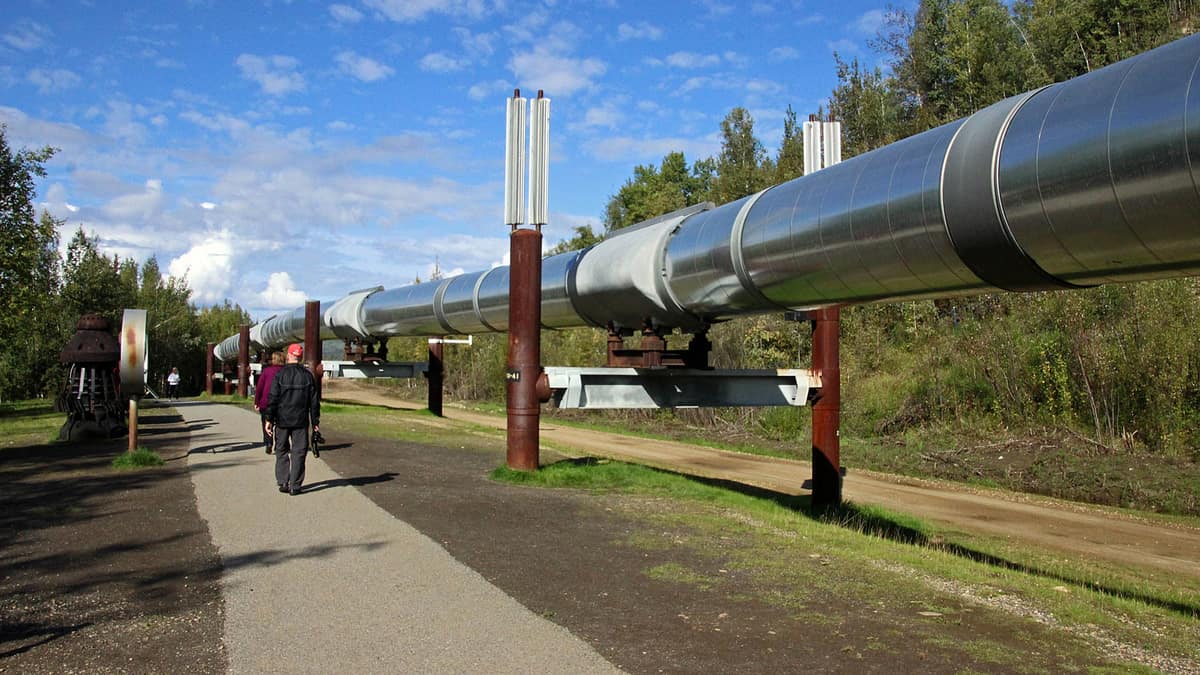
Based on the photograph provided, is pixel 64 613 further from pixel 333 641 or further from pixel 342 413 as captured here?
pixel 342 413

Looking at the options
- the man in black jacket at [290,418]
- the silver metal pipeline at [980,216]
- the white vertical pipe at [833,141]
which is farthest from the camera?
the white vertical pipe at [833,141]

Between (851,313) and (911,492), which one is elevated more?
(851,313)

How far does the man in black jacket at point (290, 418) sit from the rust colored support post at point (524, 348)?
8.06ft

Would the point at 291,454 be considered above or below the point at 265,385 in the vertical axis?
below

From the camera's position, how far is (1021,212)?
Result: 527 cm

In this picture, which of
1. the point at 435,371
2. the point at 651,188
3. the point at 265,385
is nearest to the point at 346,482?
the point at 265,385

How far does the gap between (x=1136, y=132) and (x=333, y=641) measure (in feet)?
16.0

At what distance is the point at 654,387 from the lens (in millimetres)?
10898

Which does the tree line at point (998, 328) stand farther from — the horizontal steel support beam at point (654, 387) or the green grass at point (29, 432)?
the green grass at point (29, 432)

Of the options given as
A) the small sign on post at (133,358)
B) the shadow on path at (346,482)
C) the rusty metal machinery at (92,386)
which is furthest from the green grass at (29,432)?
the shadow on path at (346,482)

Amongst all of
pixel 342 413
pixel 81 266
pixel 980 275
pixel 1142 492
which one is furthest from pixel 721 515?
pixel 81 266

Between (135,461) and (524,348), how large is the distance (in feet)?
17.5

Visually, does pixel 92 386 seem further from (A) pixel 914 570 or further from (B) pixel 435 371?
(A) pixel 914 570

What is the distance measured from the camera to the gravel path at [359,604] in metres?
4.42
